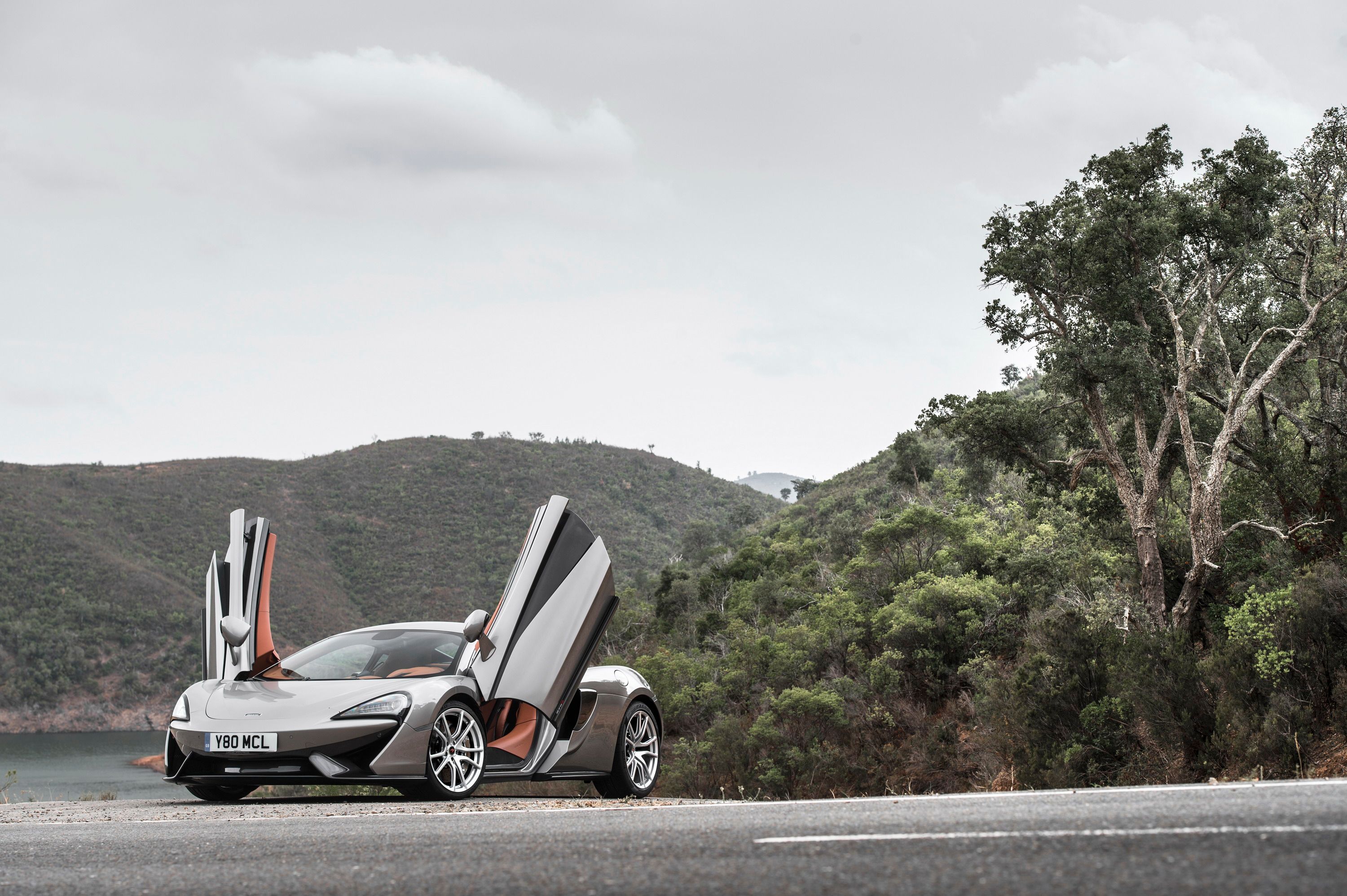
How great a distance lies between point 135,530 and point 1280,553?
97.1 metres

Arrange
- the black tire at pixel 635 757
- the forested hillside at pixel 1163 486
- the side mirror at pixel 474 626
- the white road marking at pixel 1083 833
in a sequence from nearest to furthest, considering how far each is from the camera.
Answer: the white road marking at pixel 1083 833
the side mirror at pixel 474 626
the black tire at pixel 635 757
the forested hillside at pixel 1163 486

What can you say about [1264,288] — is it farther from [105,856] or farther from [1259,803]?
[105,856]

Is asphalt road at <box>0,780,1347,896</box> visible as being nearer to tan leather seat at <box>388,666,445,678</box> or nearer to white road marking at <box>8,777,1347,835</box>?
white road marking at <box>8,777,1347,835</box>

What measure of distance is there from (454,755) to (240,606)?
228 cm

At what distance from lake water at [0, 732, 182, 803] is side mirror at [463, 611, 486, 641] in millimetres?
31824

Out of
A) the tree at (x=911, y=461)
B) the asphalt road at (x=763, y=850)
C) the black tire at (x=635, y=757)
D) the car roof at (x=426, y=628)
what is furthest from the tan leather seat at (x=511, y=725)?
the tree at (x=911, y=461)

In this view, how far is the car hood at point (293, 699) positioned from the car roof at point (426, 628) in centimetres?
84

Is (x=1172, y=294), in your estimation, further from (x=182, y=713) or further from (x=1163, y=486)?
(x=182, y=713)

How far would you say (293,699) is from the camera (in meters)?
8.33

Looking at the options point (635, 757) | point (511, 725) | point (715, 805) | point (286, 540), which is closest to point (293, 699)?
point (511, 725)

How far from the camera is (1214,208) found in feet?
78.6

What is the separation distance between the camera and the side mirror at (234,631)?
8.84 m

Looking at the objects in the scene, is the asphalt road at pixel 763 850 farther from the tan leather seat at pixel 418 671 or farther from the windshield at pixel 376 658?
the windshield at pixel 376 658

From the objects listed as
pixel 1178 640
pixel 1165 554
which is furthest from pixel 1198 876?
pixel 1165 554
